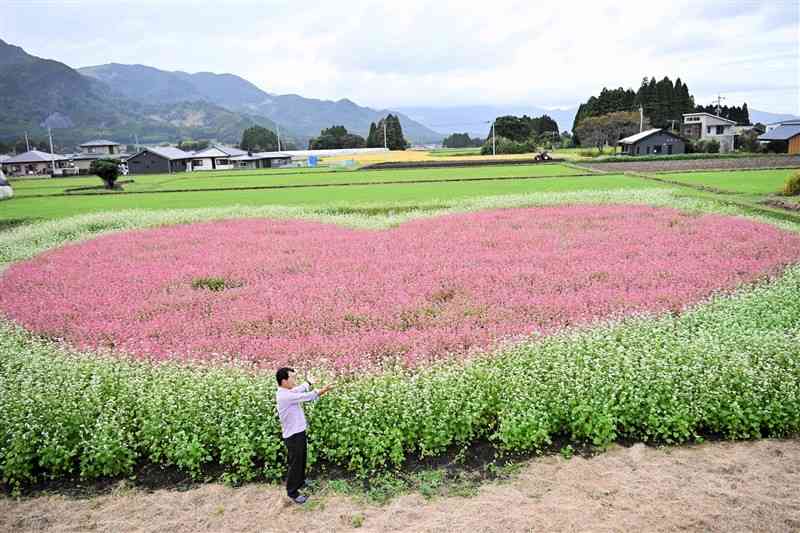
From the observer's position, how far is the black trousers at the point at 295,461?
701 centimetres

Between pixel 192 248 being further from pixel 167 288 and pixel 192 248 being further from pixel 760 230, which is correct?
pixel 760 230

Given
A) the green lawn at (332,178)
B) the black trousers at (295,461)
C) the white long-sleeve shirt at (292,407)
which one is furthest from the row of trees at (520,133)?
the black trousers at (295,461)

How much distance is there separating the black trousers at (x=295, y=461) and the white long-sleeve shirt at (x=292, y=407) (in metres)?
0.08

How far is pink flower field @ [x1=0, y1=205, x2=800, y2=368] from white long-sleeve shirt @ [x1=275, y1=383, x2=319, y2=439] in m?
2.58

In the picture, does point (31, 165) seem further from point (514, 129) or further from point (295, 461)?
point (295, 461)

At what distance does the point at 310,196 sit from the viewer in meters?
40.8

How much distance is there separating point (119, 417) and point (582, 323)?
8151mm

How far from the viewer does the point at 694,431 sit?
8.06 m

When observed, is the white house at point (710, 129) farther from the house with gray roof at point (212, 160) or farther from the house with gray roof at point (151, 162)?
the house with gray roof at point (151, 162)

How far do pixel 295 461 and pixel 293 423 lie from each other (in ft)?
1.45

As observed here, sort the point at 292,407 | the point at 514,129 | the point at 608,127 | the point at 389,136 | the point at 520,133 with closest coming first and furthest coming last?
the point at 292,407 < the point at 608,127 < the point at 520,133 < the point at 514,129 < the point at 389,136

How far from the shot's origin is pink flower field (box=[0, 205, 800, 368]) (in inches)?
436

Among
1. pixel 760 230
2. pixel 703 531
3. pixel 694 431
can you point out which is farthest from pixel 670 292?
pixel 760 230

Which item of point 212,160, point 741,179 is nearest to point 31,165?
point 212,160
